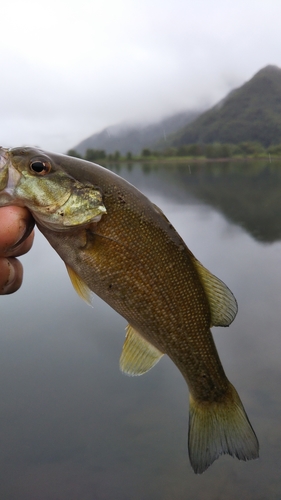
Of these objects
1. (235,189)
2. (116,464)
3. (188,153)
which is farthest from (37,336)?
(188,153)

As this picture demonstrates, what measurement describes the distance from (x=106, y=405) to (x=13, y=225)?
4.47m

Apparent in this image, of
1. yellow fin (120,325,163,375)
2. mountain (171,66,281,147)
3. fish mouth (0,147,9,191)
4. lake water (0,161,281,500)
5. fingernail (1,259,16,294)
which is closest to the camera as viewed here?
fish mouth (0,147,9,191)

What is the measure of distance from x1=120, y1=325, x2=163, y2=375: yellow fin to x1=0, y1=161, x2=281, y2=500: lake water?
3.01 m

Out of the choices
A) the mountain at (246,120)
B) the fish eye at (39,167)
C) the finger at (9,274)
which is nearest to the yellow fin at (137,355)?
the finger at (9,274)

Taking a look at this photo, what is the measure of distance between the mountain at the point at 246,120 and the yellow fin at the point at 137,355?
119ft

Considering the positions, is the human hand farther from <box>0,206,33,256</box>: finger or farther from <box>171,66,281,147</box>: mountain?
<box>171,66,281,147</box>: mountain

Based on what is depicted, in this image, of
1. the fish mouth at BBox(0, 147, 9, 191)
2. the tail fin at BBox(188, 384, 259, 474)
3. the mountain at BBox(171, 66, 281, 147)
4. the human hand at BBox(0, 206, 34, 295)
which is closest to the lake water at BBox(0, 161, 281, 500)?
the tail fin at BBox(188, 384, 259, 474)

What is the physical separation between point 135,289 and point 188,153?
32.8 m

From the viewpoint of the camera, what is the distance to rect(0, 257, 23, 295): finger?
6.66 feet

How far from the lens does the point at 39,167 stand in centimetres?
173

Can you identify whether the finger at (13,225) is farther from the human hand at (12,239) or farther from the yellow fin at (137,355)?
the yellow fin at (137,355)

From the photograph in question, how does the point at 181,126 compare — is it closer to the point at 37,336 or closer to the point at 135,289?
the point at 37,336

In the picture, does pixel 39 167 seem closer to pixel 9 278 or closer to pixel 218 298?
pixel 9 278

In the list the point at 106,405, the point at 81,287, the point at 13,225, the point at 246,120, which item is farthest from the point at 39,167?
the point at 246,120
